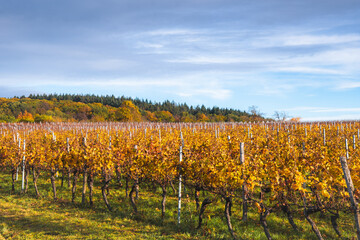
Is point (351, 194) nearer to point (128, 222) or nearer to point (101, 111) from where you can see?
point (128, 222)

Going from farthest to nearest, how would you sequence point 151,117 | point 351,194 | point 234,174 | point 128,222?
1. point 151,117
2. point 128,222
3. point 234,174
4. point 351,194

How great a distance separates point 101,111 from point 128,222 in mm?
70806

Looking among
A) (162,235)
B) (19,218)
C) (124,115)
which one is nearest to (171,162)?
(162,235)

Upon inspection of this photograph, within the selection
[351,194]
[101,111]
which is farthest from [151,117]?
[351,194]

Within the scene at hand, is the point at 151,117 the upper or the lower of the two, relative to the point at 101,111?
lower

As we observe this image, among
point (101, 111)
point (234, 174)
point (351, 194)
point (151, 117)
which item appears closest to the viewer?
point (351, 194)

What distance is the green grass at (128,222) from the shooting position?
603cm

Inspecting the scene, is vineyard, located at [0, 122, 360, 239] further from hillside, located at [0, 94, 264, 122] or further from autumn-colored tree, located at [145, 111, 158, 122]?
autumn-colored tree, located at [145, 111, 158, 122]

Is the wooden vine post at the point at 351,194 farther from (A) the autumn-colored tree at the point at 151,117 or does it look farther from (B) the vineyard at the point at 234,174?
(A) the autumn-colored tree at the point at 151,117

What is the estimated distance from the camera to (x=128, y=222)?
269 inches

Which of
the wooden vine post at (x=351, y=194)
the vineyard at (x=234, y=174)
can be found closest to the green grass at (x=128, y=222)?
the vineyard at (x=234, y=174)

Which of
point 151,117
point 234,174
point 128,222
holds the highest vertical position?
point 151,117

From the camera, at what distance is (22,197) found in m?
9.32

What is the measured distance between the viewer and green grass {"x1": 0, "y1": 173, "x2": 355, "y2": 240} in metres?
6.03
